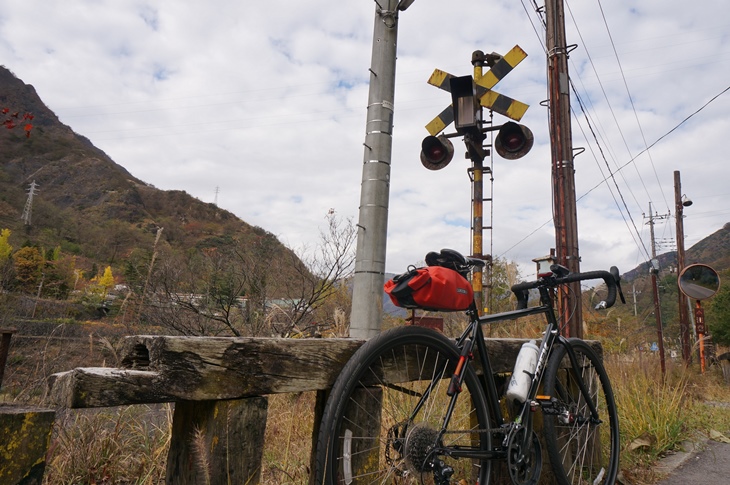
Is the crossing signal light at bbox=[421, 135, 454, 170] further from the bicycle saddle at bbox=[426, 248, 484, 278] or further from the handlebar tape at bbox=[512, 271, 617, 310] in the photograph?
the bicycle saddle at bbox=[426, 248, 484, 278]

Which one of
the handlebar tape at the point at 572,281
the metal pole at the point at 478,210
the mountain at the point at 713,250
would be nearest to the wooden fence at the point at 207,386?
the handlebar tape at the point at 572,281

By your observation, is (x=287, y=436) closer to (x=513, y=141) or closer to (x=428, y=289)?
(x=428, y=289)

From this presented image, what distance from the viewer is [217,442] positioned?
4.57 ft

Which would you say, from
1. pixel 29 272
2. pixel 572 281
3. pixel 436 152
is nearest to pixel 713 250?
pixel 436 152

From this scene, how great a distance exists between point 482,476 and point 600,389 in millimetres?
1717

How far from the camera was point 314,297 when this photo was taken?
7176 millimetres

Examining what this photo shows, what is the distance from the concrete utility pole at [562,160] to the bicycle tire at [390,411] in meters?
5.13

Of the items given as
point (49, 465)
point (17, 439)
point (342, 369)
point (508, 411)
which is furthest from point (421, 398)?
point (49, 465)

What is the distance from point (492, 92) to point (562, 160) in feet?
5.55

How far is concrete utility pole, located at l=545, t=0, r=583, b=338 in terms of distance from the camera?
7.13m

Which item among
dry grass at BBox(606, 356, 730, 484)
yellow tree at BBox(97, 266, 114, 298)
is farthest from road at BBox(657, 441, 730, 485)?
yellow tree at BBox(97, 266, 114, 298)

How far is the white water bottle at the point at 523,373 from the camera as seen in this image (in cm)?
234

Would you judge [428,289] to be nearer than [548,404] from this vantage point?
Yes

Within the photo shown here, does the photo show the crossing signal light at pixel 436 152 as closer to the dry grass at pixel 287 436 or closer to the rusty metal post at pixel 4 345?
the dry grass at pixel 287 436
